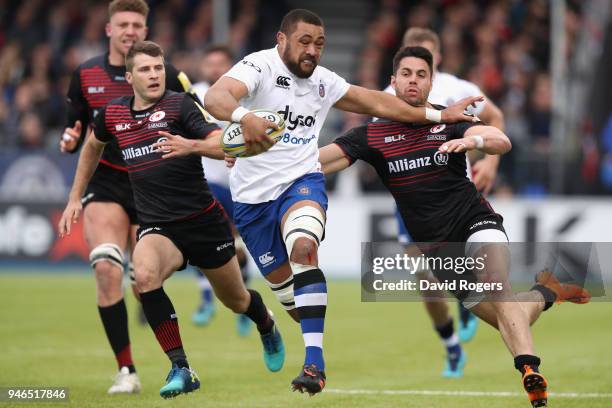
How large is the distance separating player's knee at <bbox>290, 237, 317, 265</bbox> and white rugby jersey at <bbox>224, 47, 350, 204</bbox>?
63cm

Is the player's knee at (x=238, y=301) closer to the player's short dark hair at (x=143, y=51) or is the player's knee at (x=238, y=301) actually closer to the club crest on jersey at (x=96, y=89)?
the player's short dark hair at (x=143, y=51)

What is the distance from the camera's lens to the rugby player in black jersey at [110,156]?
9.35m

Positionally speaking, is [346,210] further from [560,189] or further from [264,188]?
[264,188]

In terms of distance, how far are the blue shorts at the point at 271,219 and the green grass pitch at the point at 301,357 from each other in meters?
1.08

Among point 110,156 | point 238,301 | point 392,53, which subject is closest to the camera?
point 238,301

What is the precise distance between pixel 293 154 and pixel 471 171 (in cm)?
263

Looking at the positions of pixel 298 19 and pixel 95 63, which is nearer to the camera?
pixel 298 19

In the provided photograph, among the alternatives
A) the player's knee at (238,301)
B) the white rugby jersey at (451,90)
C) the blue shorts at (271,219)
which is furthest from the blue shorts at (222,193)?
the blue shorts at (271,219)

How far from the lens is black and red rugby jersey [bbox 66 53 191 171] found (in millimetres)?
9703

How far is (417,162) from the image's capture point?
8.29 m

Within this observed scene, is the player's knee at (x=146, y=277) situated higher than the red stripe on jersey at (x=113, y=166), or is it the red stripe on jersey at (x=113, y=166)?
the red stripe on jersey at (x=113, y=166)

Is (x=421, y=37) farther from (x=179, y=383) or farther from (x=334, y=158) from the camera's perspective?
(x=179, y=383)

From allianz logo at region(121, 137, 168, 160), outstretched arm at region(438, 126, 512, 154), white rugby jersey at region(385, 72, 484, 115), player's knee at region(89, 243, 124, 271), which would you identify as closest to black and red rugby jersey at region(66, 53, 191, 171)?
player's knee at region(89, 243, 124, 271)

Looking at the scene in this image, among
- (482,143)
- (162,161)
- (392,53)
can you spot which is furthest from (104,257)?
(392,53)
